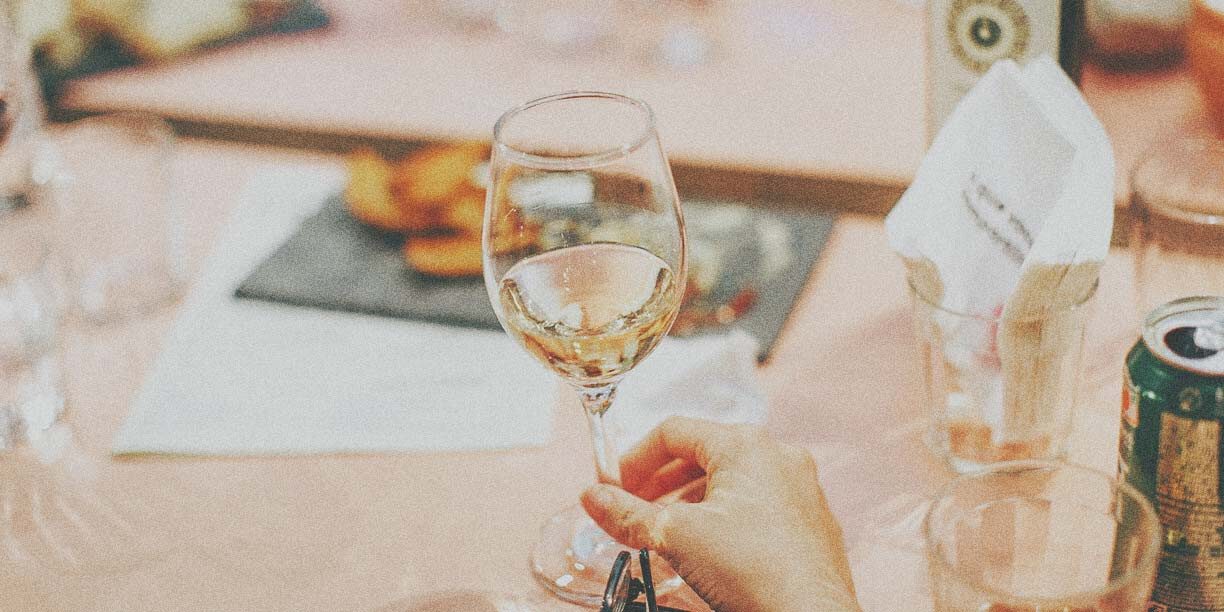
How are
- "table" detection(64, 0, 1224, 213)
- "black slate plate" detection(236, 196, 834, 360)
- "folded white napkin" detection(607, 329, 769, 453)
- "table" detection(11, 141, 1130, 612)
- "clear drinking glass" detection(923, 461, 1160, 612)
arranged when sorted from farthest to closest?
"table" detection(64, 0, 1224, 213) → "black slate plate" detection(236, 196, 834, 360) → "folded white napkin" detection(607, 329, 769, 453) → "table" detection(11, 141, 1130, 612) → "clear drinking glass" detection(923, 461, 1160, 612)

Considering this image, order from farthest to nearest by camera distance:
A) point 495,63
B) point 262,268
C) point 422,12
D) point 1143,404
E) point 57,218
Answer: point 422,12
point 495,63
point 57,218
point 262,268
point 1143,404

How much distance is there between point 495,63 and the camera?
1.57m

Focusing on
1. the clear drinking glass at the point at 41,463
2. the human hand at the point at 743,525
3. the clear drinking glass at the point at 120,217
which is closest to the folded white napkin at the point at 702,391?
the human hand at the point at 743,525

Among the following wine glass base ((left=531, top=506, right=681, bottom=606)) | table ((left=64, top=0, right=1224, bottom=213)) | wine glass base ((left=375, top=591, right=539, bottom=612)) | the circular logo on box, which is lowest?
wine glass base ((left=375, top=591, right=539, bottom=612))

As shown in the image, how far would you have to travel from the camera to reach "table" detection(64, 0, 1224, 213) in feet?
4.28

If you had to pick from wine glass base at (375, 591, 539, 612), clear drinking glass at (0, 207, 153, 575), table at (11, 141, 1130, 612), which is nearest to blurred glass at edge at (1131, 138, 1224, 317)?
table at (11, 141, 1130, 612)

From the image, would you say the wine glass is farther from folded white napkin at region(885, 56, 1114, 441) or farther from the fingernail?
folded white napkin at region(885, 56, 1114, 441)

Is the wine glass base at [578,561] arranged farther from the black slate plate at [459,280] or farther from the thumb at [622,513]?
the black slate plate at [459,280]

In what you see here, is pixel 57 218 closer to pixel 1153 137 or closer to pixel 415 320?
pixel 415 320

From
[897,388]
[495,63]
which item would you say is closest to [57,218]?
[495,63]

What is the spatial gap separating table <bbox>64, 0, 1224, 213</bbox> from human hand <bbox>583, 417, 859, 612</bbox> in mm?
577

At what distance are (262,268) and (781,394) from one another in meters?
0.51

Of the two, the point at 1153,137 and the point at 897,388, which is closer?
the point at 897,388

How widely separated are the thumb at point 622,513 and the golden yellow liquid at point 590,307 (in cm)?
7
